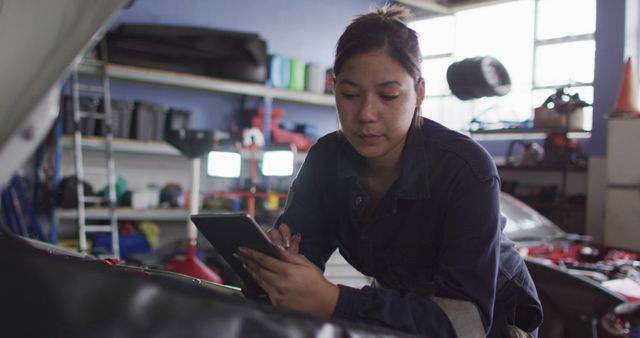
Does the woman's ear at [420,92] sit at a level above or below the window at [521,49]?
below

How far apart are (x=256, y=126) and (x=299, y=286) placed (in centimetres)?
552

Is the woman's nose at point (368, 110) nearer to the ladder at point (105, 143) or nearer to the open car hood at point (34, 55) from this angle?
the open car hood at point (34, 55)

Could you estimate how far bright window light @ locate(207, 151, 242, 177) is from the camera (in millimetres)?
4605

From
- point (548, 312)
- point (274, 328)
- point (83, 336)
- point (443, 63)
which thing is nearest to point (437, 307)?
point (274, 328)

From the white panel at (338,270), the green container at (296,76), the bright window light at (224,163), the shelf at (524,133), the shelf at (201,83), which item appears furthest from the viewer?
the green container at (296,76)

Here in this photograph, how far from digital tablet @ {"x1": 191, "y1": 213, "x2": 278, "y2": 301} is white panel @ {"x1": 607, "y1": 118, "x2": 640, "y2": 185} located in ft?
16.4

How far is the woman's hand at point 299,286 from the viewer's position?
1005mm

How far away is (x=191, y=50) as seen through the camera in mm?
5762

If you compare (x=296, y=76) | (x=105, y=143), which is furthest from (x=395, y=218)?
(x=296, y=76)

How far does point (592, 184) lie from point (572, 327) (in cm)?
464

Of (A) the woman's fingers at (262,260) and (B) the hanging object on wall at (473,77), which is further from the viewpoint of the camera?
(B) the hanging object on wall at (473,77)

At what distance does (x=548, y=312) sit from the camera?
7.27 feet

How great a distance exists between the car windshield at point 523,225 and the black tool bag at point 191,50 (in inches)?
133

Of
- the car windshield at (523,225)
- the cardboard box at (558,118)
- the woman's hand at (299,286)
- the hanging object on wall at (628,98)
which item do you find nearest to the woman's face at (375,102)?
the woman's hand at (299,286)
